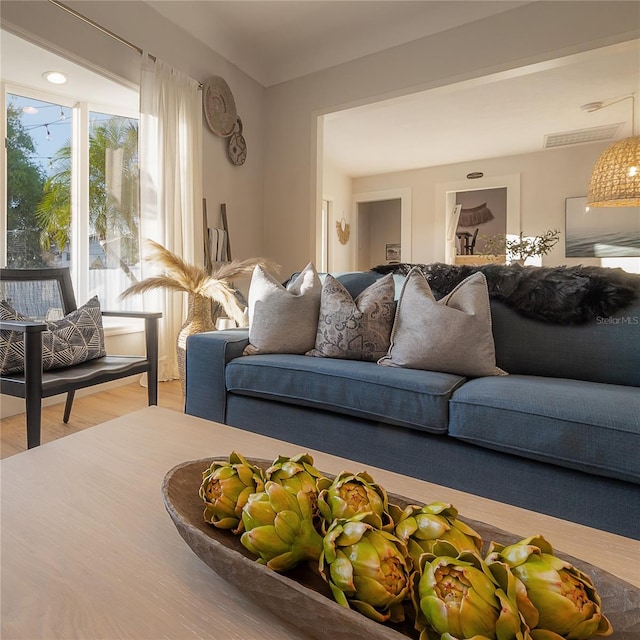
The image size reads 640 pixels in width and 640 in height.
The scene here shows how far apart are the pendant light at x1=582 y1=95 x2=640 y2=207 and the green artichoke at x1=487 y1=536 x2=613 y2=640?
134 inches

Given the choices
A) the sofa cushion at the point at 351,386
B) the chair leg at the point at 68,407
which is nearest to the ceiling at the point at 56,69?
the chair leg at the point at 68,407

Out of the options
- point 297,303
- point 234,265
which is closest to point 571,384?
point 297,303

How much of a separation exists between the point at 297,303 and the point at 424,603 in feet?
5.66

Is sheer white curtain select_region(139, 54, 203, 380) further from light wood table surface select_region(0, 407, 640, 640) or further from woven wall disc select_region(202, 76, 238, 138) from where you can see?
light wood table surface select_region(0, 407, 640, 640)

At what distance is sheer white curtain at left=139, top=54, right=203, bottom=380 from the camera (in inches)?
122

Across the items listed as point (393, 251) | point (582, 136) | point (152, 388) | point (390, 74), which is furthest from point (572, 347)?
point (393, 251)

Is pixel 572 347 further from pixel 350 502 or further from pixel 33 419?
pixel 33 419

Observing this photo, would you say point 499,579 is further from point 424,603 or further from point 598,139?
point 598,139

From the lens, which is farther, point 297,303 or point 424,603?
point 297,303

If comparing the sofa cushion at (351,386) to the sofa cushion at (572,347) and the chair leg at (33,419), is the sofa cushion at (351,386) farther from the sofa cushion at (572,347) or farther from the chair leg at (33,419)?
the chair leg at (33,419)

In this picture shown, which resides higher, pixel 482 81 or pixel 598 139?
pixel 598 139

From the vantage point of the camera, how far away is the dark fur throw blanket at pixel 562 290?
177 cm

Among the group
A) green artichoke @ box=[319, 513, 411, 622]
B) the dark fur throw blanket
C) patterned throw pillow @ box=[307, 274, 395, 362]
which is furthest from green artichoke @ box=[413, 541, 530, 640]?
the dark fur throw blanket

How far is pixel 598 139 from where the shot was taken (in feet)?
17.3
